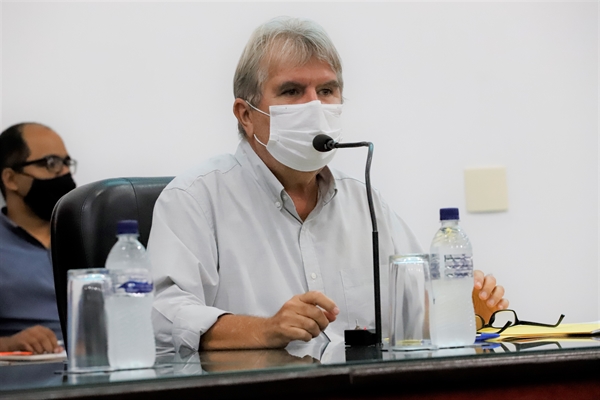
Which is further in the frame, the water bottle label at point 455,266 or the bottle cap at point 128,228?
the water bottle label at point 455,266

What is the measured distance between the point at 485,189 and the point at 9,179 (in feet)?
5.24

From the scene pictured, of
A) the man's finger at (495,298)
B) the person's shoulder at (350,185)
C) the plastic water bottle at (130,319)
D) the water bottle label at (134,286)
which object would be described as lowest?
the man's finger at (495,298)

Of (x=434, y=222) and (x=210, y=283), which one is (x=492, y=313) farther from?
(x=434, y=222)

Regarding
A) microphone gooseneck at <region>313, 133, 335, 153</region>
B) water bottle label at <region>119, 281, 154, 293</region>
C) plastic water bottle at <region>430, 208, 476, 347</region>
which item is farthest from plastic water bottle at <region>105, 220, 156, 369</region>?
microphone gooseneck at <region>313, 133, 335, 153</region>

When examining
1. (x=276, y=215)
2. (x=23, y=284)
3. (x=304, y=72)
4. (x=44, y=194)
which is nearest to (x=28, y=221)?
(x=44, y=194)

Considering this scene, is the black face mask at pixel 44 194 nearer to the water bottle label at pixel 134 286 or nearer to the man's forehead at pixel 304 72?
the man's forehead at pixel 304 72

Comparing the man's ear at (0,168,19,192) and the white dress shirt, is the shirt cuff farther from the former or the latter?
the man's ear at (0,168,19,192)

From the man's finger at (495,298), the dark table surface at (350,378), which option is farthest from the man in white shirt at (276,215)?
the dark table surface at (350,378)

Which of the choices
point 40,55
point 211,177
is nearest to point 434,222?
point 211,177

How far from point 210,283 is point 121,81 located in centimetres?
101

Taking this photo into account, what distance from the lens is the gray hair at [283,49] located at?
5.46 ft

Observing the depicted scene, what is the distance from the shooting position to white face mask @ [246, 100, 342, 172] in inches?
64.6

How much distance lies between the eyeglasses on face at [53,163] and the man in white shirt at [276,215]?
0.79 m

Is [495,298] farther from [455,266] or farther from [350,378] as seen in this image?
[350,378]
